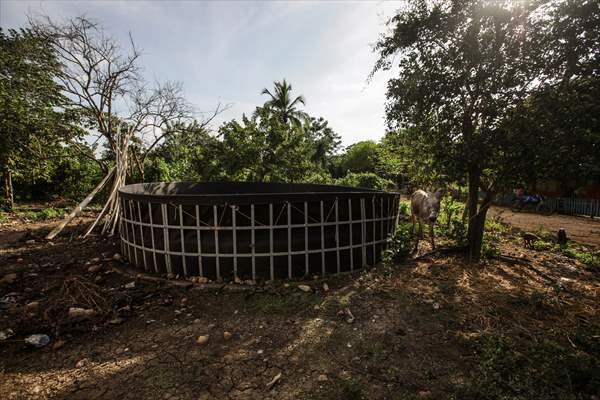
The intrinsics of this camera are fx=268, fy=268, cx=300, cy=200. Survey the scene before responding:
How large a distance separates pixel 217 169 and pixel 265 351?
39.0 feet

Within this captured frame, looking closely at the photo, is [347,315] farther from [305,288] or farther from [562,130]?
[562,130]

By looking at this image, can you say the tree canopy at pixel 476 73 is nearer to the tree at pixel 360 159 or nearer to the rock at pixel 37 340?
the rock at pixel 37 340

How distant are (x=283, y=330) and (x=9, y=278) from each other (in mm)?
5800

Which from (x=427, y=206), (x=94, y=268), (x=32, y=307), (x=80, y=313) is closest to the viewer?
(x=80, y=313)

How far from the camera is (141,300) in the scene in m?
4.84

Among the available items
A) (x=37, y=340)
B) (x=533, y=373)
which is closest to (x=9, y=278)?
(x=37, y=340)

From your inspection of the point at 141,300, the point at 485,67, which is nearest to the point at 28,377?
the point at 141,300

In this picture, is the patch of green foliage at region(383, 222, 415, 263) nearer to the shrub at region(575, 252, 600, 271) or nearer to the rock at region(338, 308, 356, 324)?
the rock at region(338, 308, 356, 324)

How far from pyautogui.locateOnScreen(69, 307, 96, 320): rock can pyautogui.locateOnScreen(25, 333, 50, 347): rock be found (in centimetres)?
47

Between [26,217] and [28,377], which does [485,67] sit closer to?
[28,377]

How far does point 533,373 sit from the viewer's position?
9.61ft

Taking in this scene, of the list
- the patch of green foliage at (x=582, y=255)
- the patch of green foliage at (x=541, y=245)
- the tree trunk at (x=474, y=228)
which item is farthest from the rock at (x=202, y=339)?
the patch of green foliage at (x=541, y=245)

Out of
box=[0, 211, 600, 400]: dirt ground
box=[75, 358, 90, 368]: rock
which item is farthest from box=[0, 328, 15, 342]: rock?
box=[75, 358, 90, 368]: rock

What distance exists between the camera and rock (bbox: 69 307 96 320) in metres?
4.19
